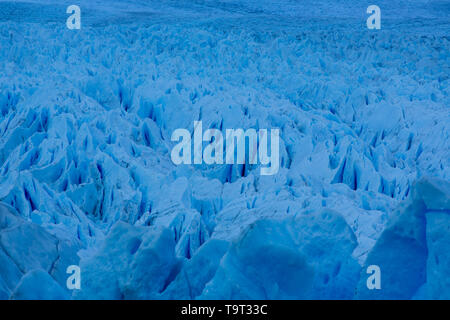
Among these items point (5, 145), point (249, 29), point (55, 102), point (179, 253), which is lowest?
point (179, 253)

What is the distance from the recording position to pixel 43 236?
2154 mm

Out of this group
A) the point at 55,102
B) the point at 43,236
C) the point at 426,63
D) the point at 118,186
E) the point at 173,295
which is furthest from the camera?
the point at 426,63

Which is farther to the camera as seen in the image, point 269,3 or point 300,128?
point 269,3

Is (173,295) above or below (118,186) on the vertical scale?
above

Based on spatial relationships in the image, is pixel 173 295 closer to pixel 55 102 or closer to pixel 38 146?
pixel 38 146

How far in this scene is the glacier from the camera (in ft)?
5.07

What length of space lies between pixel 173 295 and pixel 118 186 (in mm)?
2185

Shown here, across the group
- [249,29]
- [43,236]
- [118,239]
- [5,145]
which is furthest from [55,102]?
[249,29]

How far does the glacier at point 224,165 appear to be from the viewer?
5.07ft

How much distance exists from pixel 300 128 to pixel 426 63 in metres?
3.39

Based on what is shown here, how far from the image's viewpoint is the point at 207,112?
5.05 m

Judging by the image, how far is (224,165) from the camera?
13.7ft

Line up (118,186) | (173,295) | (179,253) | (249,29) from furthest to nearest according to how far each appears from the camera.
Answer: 1. (249,29)
2. (118,186)
3. (179,253)
4. (173,295)

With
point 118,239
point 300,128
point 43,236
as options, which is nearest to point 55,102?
point 300,128
